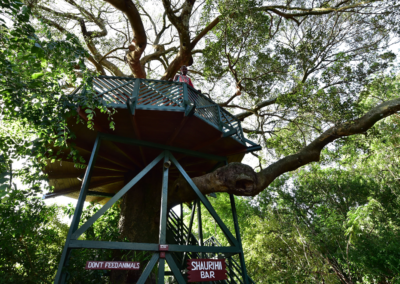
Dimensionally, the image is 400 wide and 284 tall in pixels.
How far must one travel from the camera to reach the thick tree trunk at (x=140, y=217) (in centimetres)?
577

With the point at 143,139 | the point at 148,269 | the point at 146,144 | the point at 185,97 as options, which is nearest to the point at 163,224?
the point at 148,269

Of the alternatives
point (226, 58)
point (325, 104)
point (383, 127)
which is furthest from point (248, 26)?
point (383, 127)

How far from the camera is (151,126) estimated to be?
5.43 m

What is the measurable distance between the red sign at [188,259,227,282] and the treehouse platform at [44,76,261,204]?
8.77ft

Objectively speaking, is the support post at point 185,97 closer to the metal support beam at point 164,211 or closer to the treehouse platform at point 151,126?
the treehouse platform at point 151,126

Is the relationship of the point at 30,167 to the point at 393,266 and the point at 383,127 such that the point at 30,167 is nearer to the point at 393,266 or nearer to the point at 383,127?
the point at 393,266

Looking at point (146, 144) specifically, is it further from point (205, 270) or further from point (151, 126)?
point (205, 270)

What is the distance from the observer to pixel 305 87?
7.21 meters

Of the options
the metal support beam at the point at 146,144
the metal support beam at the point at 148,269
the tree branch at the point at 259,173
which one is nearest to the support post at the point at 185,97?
the metal support beam at the point at 146,144

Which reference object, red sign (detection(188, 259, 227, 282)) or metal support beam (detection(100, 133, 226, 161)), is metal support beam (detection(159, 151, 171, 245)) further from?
red sign (detection(188, 259, 227, 282))

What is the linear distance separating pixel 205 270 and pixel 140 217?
2834mm

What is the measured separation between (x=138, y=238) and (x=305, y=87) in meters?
6.65

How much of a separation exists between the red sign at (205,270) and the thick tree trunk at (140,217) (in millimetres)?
1899

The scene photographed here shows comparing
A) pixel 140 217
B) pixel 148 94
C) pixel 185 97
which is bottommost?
pixel 140 217
